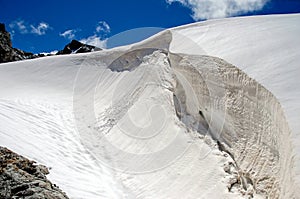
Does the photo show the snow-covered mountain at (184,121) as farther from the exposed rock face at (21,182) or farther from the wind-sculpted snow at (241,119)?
the exposed rock face at (21,182)

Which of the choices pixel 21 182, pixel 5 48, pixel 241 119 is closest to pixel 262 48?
pixel 241 119

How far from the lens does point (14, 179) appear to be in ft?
17.0

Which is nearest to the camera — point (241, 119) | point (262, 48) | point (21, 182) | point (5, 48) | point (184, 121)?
point (21, 182)

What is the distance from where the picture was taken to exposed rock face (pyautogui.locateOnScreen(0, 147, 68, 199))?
4.90 m

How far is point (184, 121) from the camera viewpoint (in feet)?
28.8

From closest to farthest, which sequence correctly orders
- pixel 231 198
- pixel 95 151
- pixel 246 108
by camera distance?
pixel 231 198
pixel 246 108
pixel 95 151

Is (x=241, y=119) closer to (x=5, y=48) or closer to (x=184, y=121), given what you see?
(x=184, y=121)

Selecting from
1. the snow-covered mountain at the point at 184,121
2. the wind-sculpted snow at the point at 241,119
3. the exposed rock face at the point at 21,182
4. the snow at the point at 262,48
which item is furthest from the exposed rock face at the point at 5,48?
the exposed rock face at the point at 21,182

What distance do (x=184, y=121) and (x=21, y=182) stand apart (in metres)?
4.59

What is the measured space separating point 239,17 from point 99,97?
6010mm

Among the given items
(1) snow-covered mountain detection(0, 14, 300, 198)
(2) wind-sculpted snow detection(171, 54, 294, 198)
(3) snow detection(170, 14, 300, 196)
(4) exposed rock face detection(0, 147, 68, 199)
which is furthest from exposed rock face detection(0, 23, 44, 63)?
(4) exposed rock face detection(0, 147, 68, 199)

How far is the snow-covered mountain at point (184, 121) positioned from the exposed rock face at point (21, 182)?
1.13 m

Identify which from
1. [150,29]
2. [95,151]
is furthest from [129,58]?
[95,151]

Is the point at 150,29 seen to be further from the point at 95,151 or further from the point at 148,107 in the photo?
the point at 95,151
